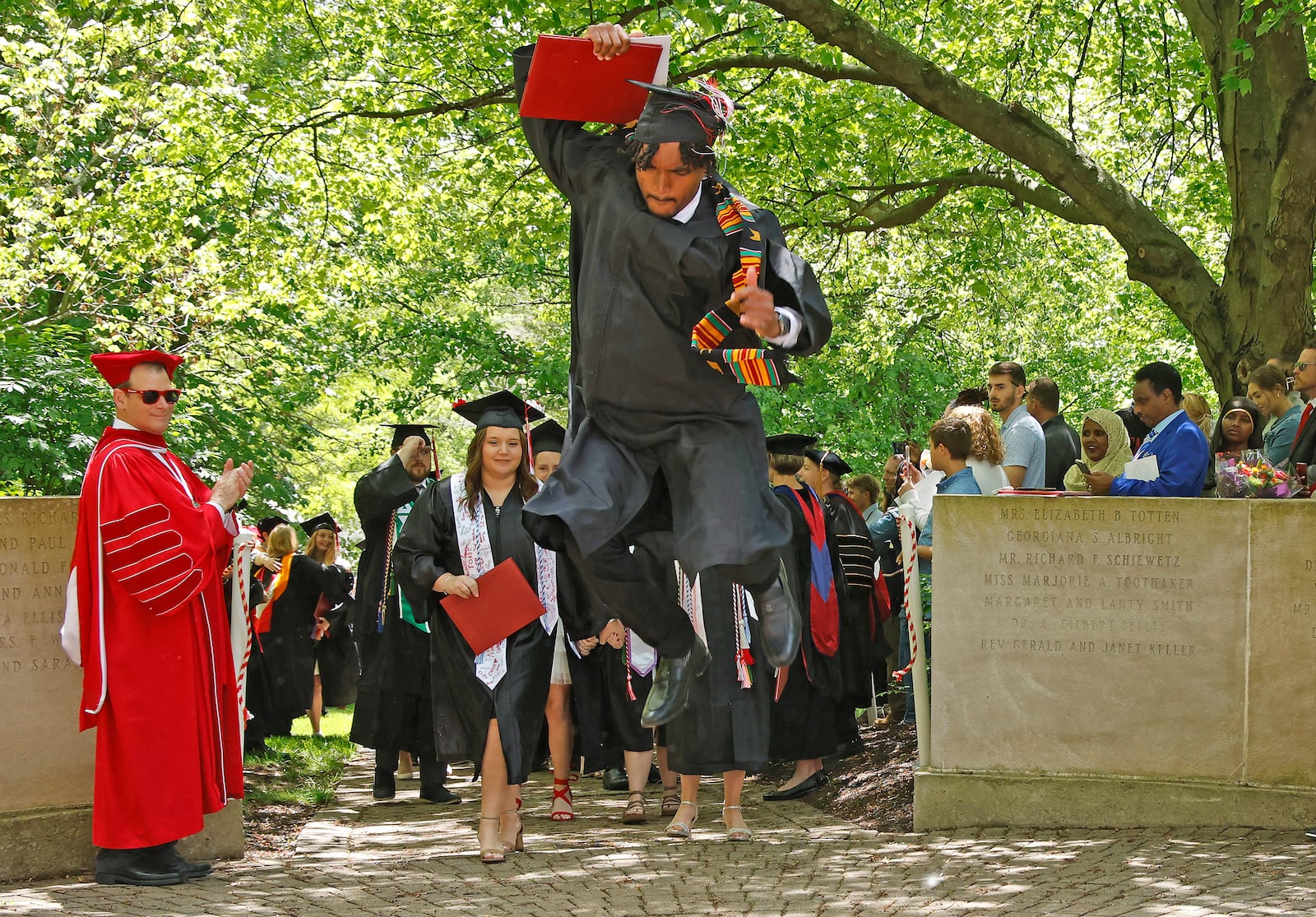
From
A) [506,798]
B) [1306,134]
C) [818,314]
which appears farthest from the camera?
[1306,134]

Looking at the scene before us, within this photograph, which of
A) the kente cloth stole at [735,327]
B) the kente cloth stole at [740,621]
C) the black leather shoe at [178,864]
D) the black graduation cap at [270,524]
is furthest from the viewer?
the black graduation cap at [270,524]

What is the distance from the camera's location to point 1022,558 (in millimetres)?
7785

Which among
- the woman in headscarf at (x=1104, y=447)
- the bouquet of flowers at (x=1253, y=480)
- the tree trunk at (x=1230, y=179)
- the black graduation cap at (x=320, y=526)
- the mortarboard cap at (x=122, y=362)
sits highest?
the tree trunk at (x=1230, y=179)

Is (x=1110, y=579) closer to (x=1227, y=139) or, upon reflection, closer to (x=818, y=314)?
(x=818, y=314)

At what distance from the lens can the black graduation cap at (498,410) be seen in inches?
291

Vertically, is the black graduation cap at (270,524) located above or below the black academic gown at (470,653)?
above

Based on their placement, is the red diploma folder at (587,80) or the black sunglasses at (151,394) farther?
the black sunglasses at (151,394)

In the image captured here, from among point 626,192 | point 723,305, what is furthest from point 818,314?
point 626,192

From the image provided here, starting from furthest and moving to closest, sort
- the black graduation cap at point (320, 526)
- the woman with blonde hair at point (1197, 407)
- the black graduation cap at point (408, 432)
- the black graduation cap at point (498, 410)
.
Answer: the black graduation cap at point (320, 526)
the woman with blonde hair at point (1197, 407)
the black graduation cap at point (408, 432)
the black graduation cap at point (498, 410)

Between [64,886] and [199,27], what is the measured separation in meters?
13.1

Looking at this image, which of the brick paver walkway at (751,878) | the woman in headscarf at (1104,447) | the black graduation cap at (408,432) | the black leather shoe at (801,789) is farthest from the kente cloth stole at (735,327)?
the black graduation cap at (408,432)

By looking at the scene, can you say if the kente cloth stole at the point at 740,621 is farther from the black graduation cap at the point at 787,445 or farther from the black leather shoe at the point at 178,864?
the black leather shoe at the point at 178,864

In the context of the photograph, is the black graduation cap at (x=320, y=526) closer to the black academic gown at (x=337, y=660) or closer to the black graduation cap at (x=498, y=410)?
the black academic gown at (x=337, y=660)

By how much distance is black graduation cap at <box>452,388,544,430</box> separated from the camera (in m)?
7.39
